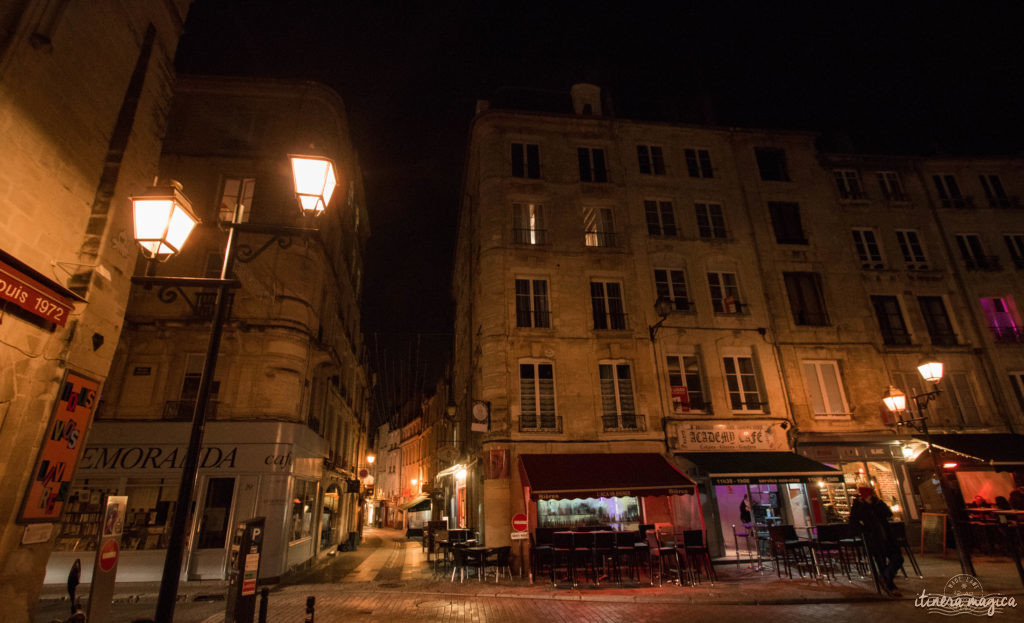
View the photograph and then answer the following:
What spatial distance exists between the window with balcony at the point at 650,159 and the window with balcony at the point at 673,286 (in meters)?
4.30

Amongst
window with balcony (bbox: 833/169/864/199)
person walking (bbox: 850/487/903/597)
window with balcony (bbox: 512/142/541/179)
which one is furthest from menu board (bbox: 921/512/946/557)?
window with balcony (bbox: 512/142/541/179)

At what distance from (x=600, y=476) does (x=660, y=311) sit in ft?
19.9

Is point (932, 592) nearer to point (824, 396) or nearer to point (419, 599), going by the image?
point (824, 396)

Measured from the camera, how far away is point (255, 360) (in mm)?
13930

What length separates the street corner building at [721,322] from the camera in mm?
14297

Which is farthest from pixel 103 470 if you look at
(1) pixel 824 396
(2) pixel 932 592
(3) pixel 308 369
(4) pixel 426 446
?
(4) pixel 426 446

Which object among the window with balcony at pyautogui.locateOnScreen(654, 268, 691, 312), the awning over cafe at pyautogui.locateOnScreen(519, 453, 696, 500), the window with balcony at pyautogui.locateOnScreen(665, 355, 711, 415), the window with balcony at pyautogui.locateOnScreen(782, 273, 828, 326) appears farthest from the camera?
the window with balcony at pyautogui.locateOnScreen(782, 273, 828, 326)

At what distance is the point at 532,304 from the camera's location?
627 inches

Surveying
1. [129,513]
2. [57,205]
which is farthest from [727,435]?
[129,513]

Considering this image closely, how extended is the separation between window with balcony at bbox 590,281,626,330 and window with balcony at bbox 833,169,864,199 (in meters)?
11.1

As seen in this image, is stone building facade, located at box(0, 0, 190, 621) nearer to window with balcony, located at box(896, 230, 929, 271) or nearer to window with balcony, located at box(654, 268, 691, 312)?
window with balcony, located at box(654, 268, 691, 312)

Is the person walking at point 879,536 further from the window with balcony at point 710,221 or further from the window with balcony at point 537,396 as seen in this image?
the window with balcony at point 710,221

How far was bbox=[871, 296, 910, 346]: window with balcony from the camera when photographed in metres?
17.3

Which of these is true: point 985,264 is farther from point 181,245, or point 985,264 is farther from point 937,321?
point 181,245
